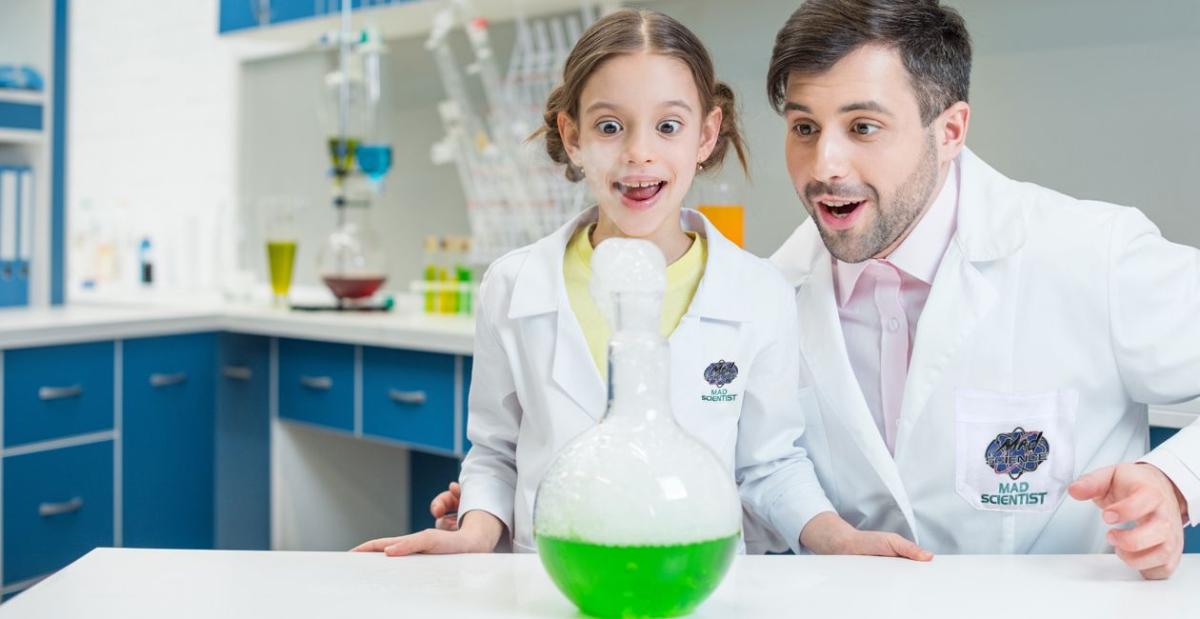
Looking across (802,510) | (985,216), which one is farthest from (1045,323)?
(802,510)

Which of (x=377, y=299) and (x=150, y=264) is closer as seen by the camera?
(x=377, y=299)

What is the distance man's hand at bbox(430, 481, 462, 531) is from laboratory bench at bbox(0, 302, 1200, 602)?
3.75ft

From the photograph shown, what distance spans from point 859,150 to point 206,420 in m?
2.27

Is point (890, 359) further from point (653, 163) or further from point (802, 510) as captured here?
point (653, 163)

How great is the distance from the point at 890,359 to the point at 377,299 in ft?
7.36

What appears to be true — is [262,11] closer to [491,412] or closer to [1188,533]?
[491,412]

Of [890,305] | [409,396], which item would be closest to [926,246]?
[890,305]

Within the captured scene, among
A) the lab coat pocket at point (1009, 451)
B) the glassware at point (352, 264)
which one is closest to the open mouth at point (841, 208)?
the lab coat pocket at point (1009, 451)

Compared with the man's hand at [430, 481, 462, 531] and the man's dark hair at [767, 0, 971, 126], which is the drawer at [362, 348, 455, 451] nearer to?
the man's hand at [430, 481, 462, 531]

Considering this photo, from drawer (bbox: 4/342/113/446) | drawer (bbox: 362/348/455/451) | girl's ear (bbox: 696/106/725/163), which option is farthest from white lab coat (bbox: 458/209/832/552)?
drawer (bbox: 4/342/113/446)

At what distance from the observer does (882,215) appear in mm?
1305

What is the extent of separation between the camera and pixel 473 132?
308 centimetres

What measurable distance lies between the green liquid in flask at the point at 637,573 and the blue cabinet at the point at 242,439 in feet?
8.01

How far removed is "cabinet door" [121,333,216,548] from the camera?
2.93 meters
